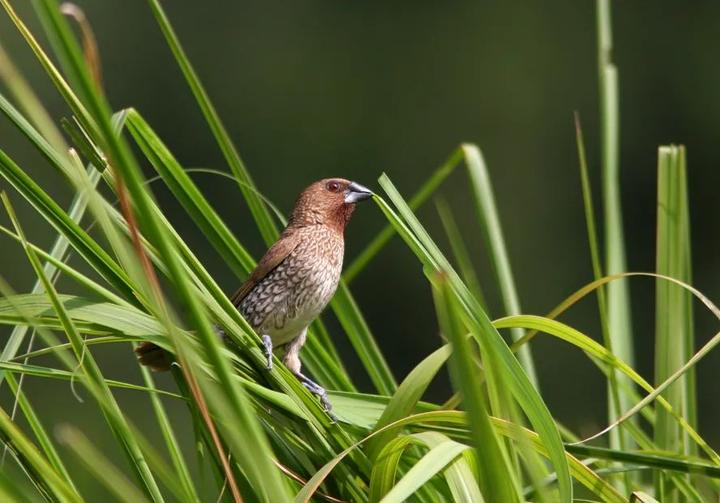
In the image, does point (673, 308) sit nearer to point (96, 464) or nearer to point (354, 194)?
point (96, 464)

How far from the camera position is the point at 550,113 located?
1247 cm

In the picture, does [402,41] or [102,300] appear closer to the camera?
[102,300]

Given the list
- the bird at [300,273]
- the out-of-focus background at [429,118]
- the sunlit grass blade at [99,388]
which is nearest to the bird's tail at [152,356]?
the bird at [300,273]

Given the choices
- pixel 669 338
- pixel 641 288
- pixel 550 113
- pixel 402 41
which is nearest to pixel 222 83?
pixel 402 41

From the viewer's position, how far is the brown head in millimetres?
2598

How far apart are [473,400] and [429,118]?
1130 cm

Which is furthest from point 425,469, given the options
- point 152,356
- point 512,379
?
point 152,356

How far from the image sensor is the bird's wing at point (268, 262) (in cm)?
240

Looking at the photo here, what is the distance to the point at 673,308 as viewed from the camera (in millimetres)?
1468

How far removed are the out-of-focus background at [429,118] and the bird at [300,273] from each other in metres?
7.10

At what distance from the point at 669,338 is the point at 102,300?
638mm

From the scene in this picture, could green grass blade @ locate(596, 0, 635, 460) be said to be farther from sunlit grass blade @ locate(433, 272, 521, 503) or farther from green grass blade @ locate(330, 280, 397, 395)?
sunlit grass blade @ locate(433, 272, 521, 503)

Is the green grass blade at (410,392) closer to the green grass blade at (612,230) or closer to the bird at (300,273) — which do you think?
the green grass blade at (612,230)

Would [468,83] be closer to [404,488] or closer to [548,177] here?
[548,177]
